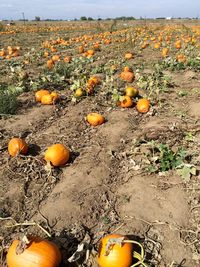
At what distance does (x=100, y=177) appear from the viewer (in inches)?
185

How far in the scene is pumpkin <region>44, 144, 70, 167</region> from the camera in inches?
191

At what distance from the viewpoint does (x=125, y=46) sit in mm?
15820

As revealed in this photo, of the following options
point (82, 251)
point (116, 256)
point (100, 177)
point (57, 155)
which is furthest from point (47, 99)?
point (116, 256)

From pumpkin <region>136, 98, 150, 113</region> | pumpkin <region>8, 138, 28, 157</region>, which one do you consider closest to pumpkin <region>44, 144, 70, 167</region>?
pumpkin <region>8, 138, 28, 157</region>

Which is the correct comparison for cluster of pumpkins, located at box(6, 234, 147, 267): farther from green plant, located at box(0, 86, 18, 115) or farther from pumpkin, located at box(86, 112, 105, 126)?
green plant, located at box(0, 86, 18, 115)

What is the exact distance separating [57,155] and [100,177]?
0.74 m

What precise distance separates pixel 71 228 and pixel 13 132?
2890 millimetres

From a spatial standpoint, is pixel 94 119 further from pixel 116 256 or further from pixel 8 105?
pixel 116 256

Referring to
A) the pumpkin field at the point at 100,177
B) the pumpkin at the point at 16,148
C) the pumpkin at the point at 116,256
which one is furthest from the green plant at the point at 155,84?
the pumpkin at the point at 116,256

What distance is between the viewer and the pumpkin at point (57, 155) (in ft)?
15.9

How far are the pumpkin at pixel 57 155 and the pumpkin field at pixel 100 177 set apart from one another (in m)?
0.02

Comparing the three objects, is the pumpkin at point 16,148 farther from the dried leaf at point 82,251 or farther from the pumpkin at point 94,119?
the dried leaf at point 82,251

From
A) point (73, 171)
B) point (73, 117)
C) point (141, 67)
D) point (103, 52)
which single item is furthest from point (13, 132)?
point (103, 52)

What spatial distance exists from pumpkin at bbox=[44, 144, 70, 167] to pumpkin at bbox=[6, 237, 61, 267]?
1.80m
